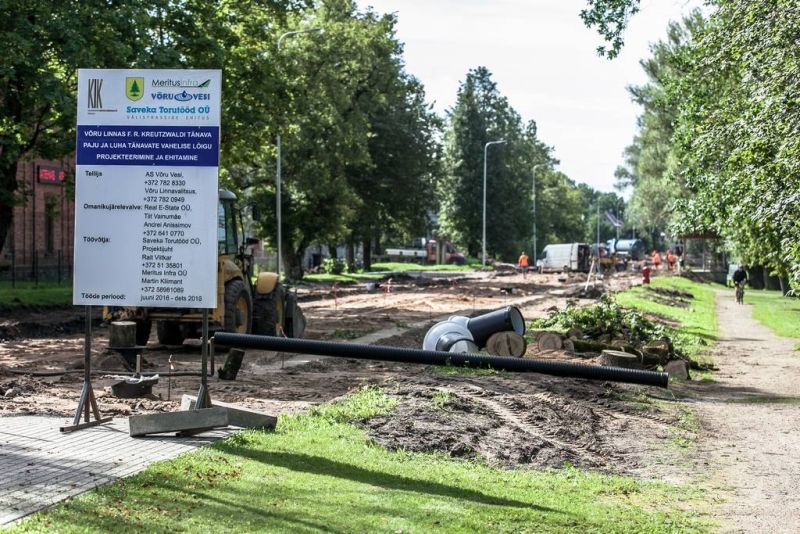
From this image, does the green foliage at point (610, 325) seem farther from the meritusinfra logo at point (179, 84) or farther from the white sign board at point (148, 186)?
the meritusinfra logo at point (179, 84)

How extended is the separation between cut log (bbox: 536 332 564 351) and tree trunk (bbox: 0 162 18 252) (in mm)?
16224

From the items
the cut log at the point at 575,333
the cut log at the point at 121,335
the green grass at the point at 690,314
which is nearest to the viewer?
the cut log at the point at 121,335

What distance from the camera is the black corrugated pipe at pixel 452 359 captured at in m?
10.9

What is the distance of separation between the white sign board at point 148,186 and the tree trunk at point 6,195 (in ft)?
68.7

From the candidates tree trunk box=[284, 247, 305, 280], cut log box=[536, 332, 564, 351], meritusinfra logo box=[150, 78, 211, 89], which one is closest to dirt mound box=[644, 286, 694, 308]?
tree trunk box=[284, 247, 305, 280]

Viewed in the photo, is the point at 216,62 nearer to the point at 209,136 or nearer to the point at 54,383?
the point at 54,383

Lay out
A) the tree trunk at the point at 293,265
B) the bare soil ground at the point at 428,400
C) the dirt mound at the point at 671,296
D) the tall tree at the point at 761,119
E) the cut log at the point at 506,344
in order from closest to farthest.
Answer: the bare soil ground at the point at 428,400 < the tall tree at the point at 761,119 < the cut log at the point at 506,344 < the dirt mound at the point at 671,296 < the tree trunk at the point at 293,265

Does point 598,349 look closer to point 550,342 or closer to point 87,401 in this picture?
point 550,342

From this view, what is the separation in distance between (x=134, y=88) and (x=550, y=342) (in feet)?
41.1

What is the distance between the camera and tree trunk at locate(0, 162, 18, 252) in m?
30.8

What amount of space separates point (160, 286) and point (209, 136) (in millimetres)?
1490

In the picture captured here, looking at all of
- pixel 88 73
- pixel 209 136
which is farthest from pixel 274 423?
pixel 88 73

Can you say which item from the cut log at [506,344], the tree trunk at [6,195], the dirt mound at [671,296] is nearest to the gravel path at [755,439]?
the cut log at [506,344]

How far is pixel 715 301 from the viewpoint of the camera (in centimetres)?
5569
